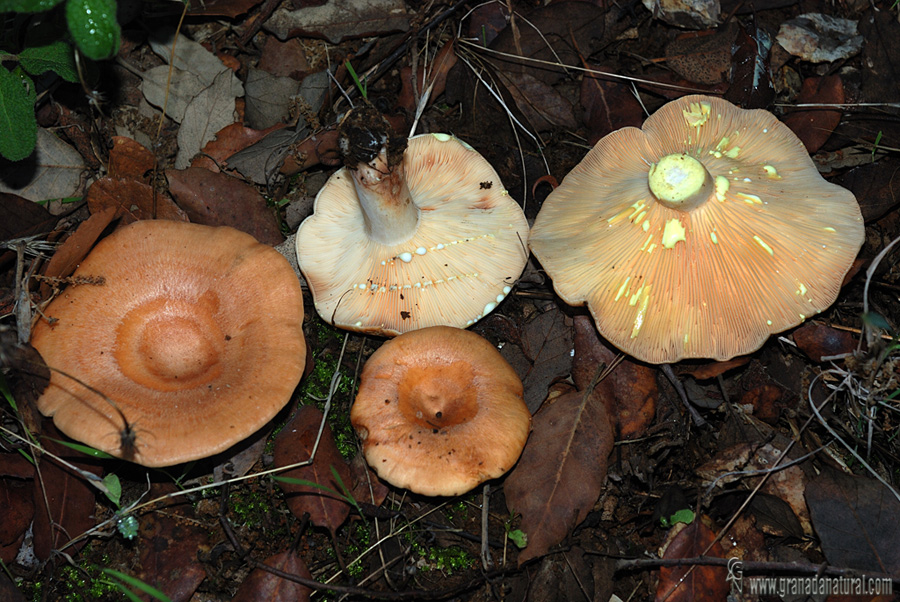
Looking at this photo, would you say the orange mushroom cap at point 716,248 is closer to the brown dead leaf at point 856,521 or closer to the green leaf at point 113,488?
the brown dead leaf at point 856,521

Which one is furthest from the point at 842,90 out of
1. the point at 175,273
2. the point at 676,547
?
the point at 175,273

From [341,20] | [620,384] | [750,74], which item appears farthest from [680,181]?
[341,20]

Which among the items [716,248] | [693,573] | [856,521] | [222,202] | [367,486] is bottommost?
[693,573]

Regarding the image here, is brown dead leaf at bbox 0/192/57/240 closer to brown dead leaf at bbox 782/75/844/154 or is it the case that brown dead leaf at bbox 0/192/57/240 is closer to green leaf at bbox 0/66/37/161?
green leaf at bbox 0/66/37/161

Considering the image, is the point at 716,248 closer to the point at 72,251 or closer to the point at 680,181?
the point at 680,181

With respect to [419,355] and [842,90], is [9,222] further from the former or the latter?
[842,90]

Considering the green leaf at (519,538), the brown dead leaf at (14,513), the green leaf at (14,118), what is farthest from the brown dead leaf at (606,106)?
Result: the brown dead leaf at (14,513)

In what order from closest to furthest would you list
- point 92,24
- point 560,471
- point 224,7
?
point 92,24
point 560,471
point 224,7
